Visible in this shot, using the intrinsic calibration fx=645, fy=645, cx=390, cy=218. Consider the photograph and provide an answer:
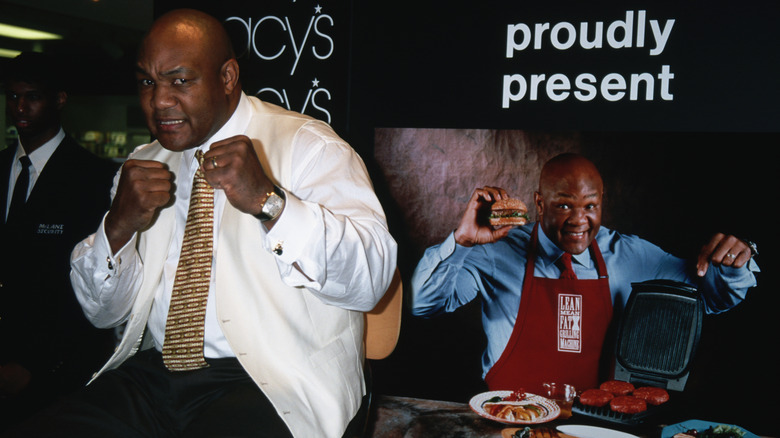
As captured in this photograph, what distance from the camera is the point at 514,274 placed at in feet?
9.93

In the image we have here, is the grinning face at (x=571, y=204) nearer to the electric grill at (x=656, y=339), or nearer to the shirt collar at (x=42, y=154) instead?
the electric grill at (x=656, y=339)

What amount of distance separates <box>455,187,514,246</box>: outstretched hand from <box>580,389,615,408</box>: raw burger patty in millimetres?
801

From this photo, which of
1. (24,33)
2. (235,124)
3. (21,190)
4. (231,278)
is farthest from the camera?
(24,33)

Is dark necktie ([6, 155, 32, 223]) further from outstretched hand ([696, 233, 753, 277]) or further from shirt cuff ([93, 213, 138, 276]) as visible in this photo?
outstretched hand ([696, 233, 753, 277])

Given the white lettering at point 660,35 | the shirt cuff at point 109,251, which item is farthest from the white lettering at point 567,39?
the shirt cuff at point 109,251

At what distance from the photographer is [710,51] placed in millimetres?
2723

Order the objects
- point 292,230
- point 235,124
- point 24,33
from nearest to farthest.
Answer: point 292,230
point 235,124
point 24,33

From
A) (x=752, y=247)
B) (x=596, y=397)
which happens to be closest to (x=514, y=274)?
(x=596, y=397)

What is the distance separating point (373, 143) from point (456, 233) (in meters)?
0.59

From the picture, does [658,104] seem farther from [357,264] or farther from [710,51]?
[357,264]

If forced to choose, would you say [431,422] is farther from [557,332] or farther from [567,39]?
[567,39]

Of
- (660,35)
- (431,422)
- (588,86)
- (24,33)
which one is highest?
(24,33)

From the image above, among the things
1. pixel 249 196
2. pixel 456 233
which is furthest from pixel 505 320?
pixel 249 196

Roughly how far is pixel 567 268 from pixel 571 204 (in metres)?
0.29
